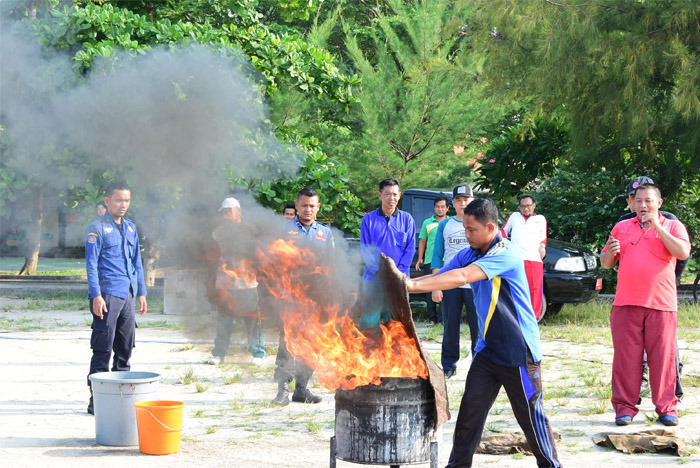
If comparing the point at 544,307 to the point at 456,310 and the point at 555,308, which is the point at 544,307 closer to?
the point at 555,308

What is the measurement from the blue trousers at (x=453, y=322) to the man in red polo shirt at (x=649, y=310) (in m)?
1.82

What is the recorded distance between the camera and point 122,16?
10.5m

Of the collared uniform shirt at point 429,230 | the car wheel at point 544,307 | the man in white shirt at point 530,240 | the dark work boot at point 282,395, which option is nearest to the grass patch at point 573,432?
the dark work boot at point 282,395

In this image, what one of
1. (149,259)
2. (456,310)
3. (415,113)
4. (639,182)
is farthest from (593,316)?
(149,259)

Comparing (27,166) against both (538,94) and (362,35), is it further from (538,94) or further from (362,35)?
(362,35)

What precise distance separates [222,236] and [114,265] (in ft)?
3.07

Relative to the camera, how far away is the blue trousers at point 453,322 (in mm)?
7598

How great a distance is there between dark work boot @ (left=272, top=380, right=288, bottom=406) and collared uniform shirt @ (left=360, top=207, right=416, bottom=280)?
1.47 metres

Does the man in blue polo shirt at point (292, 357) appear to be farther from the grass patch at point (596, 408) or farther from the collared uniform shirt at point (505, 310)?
the collared uniform shirt at point (505, 310)

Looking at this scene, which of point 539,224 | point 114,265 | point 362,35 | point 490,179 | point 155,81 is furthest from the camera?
point 362,35

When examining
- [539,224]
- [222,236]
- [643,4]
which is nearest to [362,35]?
[643,4]

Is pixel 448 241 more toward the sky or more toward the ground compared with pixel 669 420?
more toward the sky

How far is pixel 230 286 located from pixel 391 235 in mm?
1589

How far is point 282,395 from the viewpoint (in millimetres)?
6586
